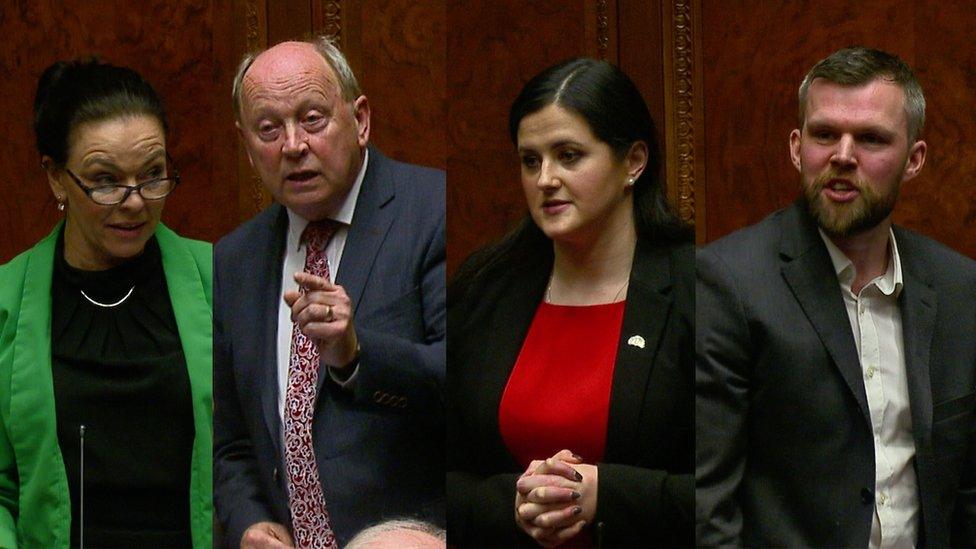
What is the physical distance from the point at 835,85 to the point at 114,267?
1.50m

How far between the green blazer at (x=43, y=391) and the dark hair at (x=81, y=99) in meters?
0.20

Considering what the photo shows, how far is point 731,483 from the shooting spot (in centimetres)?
292

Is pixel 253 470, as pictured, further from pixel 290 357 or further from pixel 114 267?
pixel 114 267

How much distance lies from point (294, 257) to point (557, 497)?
2.32 feet

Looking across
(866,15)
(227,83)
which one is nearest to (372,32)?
(227,83)

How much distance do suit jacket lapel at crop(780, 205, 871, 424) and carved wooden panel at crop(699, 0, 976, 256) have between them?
0.46 ft

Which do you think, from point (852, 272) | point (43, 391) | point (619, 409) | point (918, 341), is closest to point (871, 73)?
point (852, 272)

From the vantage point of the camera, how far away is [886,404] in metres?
2.98

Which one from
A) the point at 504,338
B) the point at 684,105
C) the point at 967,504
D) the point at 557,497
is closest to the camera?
the point at 557,497

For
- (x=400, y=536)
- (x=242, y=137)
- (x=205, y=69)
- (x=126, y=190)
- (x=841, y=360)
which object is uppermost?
(x=205, y=69)

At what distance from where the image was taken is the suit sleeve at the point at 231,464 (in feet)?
9.70

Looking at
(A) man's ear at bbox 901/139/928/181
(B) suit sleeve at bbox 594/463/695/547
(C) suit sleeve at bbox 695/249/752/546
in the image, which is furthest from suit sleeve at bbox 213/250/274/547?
(A) man's ear at bbox 901/139/928/181

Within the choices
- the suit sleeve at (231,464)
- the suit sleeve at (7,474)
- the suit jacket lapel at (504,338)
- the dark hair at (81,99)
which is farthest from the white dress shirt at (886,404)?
the suit sleeve at (7,474)

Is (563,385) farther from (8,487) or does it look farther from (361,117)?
(8,487)
